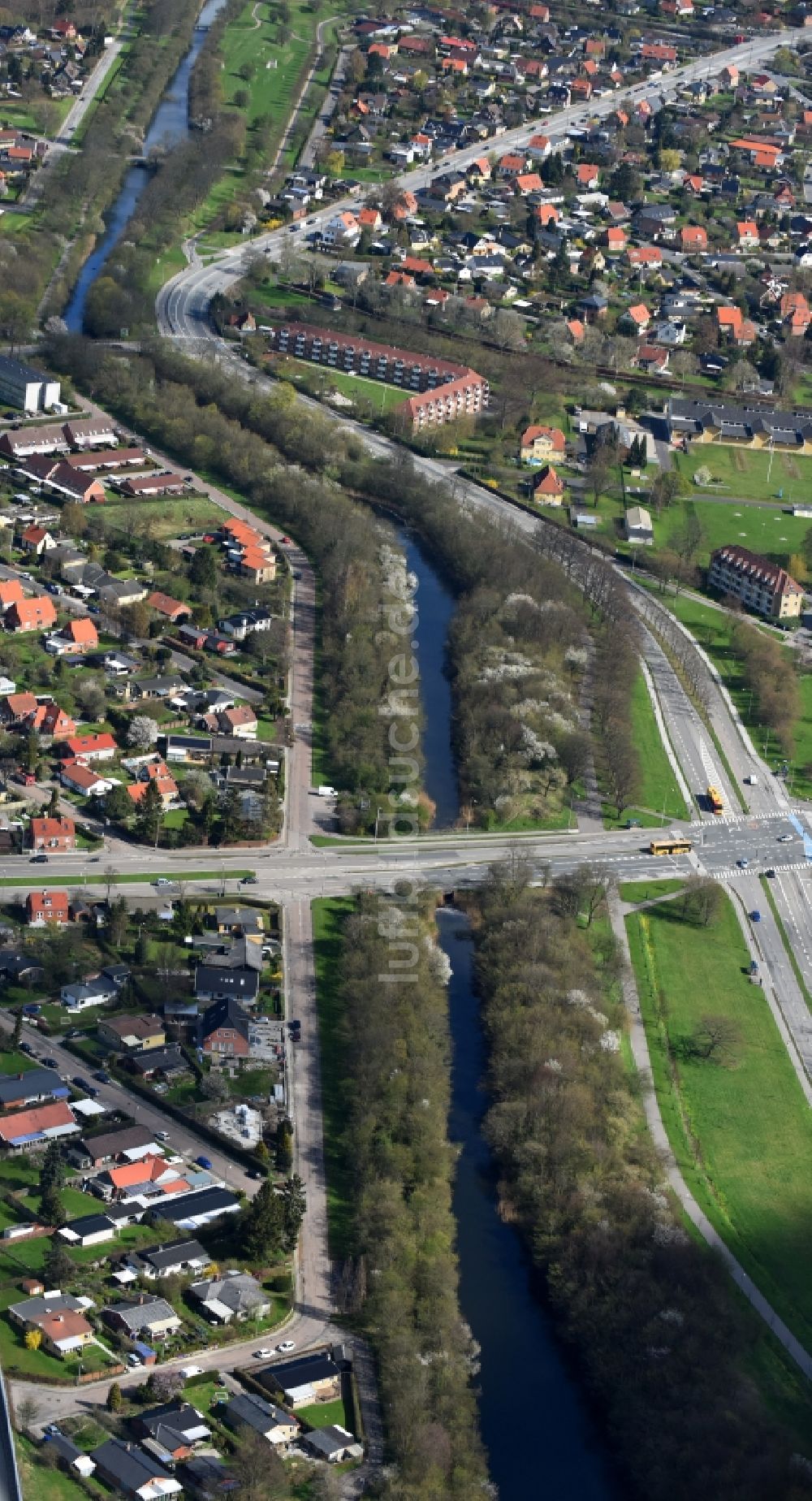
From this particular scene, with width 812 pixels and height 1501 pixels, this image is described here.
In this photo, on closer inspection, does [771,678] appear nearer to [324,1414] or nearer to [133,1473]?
[324,1414]

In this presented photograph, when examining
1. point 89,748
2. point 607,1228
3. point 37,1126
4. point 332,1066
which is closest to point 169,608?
point 89,748

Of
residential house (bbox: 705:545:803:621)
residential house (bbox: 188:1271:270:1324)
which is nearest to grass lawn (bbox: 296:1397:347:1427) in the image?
residential house (bbox: 188:1271:270:1324)

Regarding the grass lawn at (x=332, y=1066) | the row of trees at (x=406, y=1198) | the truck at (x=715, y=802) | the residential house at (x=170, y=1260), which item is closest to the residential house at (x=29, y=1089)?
the residential house at (x=170, y=1260)

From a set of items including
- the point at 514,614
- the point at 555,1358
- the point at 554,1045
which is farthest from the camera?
the point at 514,614

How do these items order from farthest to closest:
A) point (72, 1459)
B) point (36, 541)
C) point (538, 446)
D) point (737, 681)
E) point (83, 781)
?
point (538, 446), point (36, 541), point (737, 681), point (83, 781), point (72, 1459)

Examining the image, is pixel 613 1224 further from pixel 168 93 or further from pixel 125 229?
pixel 168 93

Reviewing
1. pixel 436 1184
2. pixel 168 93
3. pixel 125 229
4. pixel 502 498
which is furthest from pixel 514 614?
pixel 168 93
